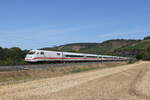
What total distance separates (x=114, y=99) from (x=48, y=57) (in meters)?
35.1

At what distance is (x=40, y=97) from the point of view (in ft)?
55.9

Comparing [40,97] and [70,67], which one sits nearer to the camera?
[40,97]

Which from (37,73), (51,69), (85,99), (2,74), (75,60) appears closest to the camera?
(85,99)

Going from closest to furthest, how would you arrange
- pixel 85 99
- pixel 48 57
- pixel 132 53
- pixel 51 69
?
pixel 85 99, pixel 51 69, pixel 48 57, pixel 132 53

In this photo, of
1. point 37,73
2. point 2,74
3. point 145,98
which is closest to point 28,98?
point 145,98

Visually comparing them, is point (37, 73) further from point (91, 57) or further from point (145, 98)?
point (91, 57)

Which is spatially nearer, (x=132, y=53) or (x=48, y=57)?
(x=48, y=57)

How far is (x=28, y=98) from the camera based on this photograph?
16.6m

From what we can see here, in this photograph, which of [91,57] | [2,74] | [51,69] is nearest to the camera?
[2,74]

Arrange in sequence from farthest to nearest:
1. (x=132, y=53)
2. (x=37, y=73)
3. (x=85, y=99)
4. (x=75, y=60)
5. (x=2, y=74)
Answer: (x=132, y=53) → (x=75, y=60) → (x=37, y=73) → (x=2, y=74) → (x=85, y=99)

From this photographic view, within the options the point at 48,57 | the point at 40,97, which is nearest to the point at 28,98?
the point at 40,97

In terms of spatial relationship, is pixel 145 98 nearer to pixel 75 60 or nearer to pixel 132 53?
pixel 75 60

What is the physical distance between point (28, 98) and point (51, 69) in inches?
853

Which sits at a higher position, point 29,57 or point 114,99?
point 29,57
